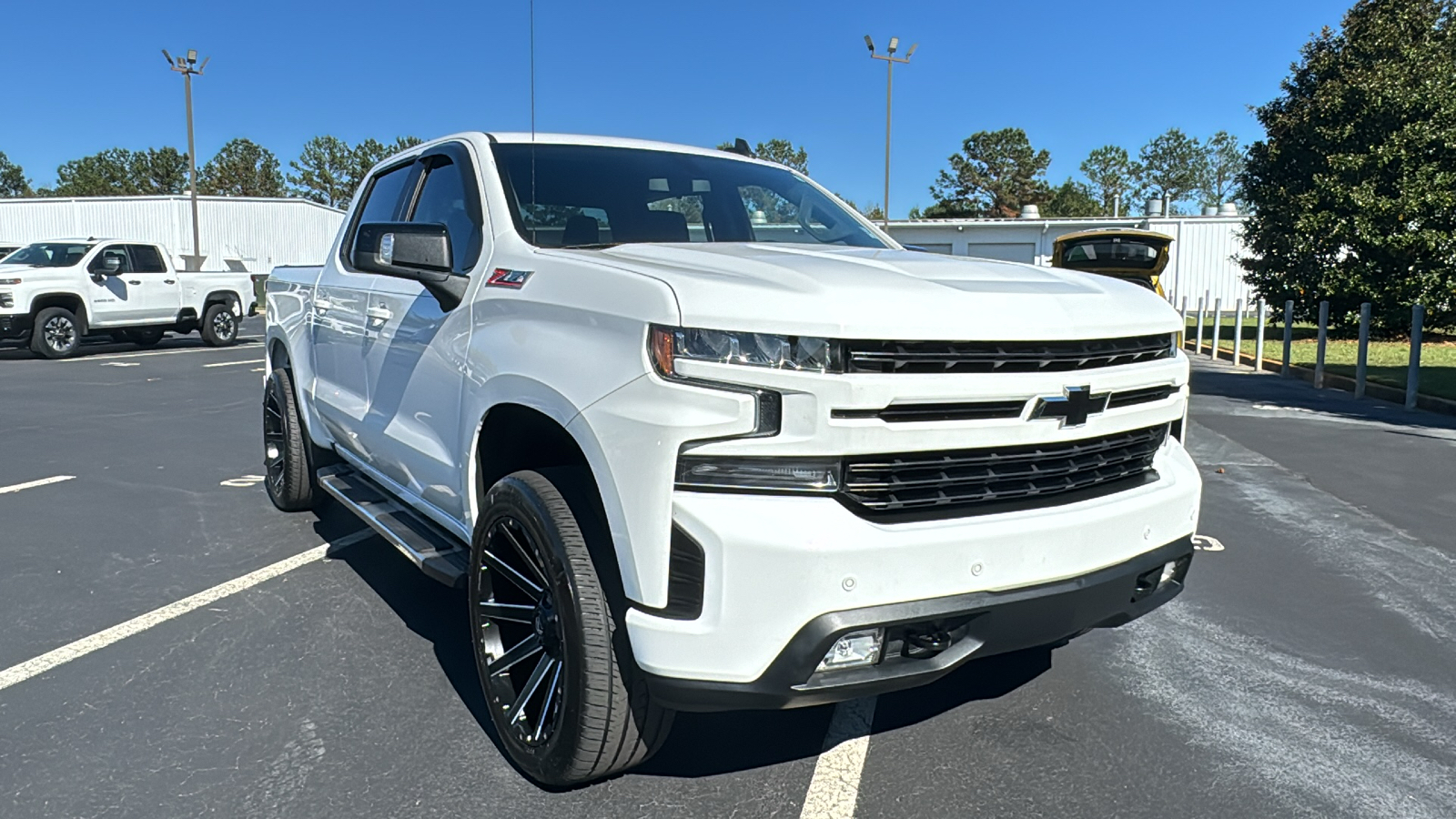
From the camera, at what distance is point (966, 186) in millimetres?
82875

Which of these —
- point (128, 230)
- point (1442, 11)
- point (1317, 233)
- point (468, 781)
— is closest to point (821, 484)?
point (468, 781)

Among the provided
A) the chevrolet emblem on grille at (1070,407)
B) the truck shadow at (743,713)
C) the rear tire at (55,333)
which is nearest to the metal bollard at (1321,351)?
the truck shadow at (743,713)

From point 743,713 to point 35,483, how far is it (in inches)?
221

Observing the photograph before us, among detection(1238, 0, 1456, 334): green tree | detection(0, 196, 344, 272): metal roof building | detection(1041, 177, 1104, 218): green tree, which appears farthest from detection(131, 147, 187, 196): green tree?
detection(1238, 0, 1456, 334): green tree

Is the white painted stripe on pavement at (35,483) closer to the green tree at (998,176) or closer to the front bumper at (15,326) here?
the front bumper at (15,326)

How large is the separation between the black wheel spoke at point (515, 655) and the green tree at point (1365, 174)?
64.8ft

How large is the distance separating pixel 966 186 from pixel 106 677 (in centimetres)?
8402

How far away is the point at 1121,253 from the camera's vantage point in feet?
57.9

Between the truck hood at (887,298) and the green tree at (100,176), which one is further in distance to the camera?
the green tree at (100,176)

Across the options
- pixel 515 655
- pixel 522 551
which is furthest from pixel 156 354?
pixel 522 551

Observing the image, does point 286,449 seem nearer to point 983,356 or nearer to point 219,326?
point 983,356

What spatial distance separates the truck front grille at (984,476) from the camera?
2381mm

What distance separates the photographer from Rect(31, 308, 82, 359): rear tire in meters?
16.1

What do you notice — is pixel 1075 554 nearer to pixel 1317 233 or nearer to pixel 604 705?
pixel 604 705
